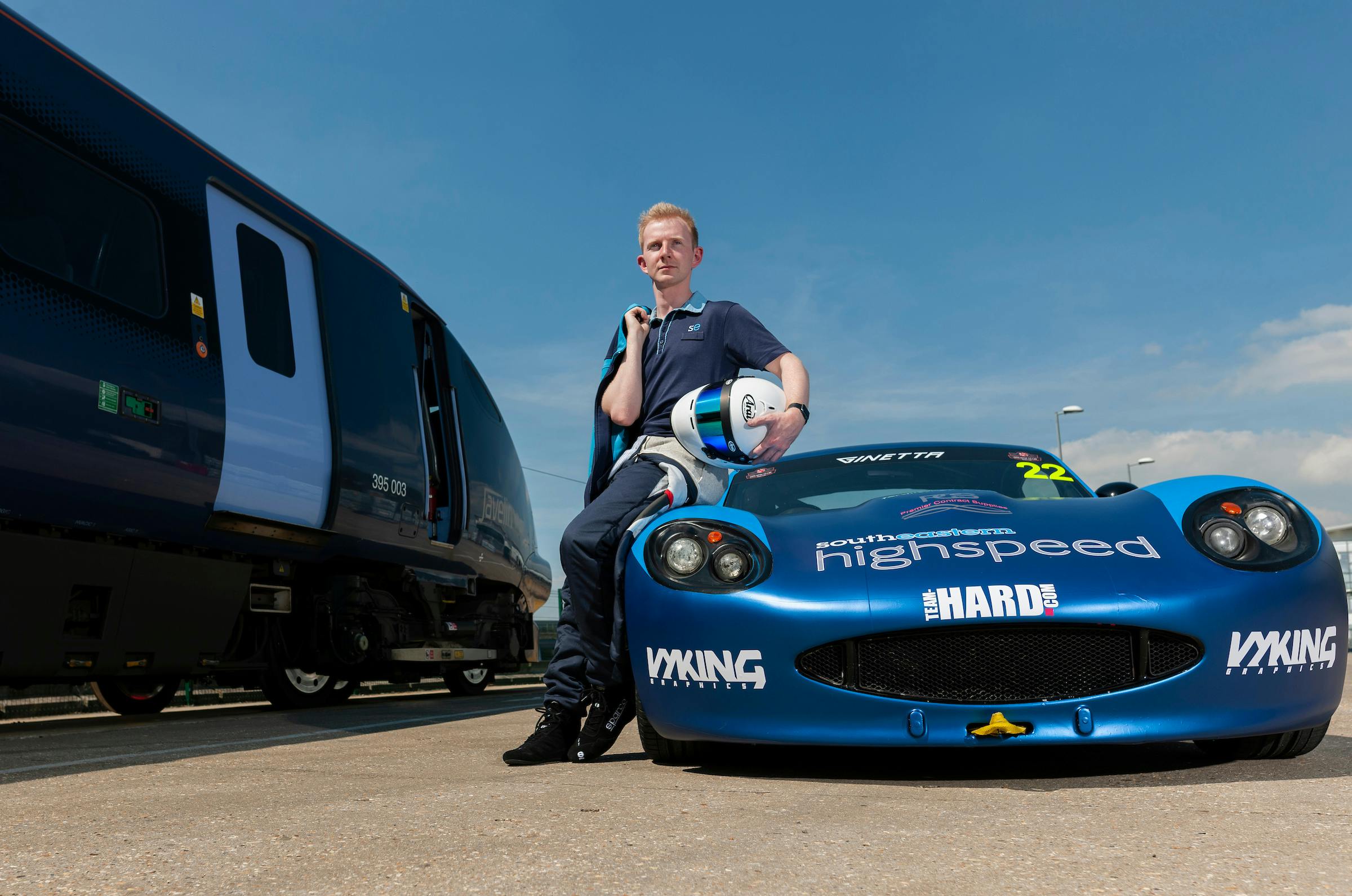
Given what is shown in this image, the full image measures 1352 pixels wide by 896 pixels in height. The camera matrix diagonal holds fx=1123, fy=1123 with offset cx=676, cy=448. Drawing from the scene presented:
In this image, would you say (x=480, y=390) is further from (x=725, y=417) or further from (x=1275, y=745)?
(x=1275, y=745)

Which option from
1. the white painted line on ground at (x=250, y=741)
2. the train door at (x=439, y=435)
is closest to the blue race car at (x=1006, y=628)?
the white painted line on ground at (x=250, y=741)

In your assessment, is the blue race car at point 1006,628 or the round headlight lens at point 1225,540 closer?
the blue race car at point 1006,628

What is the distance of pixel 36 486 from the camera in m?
4.32

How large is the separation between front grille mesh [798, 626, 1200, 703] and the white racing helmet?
42.6 inches

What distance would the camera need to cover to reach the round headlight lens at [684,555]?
123 inches

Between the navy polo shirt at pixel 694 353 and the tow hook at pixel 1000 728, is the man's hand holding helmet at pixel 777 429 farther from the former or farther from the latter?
the tow hook at pixel 1000 728

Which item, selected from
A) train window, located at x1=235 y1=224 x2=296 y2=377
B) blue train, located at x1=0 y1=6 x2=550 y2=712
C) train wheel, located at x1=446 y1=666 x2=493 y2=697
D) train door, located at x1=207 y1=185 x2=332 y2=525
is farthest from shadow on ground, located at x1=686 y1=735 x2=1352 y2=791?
train wheel, located at x1=446 y1=666 x2=493 y2=697

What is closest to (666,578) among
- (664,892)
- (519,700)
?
(664,892)

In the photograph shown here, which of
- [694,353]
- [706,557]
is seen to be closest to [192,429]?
[694,353]

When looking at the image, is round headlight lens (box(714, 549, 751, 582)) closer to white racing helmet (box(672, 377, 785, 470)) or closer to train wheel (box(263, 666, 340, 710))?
white racing helmet (box(672, 377, 785, 470))

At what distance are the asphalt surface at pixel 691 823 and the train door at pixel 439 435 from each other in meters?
4.23

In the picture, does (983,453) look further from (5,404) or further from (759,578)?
(5,404)

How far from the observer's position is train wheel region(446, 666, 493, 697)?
10.1 metres

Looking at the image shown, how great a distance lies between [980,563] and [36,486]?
3.56 meters
